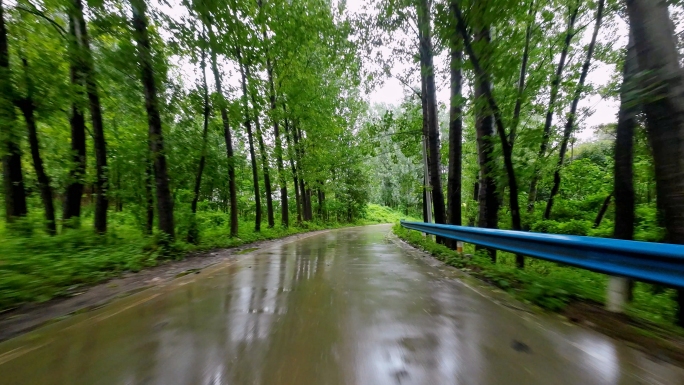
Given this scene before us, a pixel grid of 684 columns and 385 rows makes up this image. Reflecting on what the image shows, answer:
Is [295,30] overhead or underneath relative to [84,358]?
overhead

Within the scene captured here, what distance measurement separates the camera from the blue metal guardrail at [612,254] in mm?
2482

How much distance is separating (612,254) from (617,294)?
56cm

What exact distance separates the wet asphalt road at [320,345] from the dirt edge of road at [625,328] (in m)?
0.14

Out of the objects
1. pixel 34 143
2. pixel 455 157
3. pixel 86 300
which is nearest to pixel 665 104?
pixel 455 157

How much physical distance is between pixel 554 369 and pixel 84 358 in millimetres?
3528

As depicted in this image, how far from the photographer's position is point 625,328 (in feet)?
9.37

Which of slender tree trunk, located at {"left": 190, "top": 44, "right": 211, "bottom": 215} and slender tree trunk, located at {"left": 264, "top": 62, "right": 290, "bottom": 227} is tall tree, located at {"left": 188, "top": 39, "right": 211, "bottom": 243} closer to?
slender tree trunk, located at {"left": 190, "top": 44, "right": 211, "bottom": 215}

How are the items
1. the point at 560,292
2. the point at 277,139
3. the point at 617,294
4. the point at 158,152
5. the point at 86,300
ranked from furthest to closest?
the point at 277,139
the point at 158,152
the point at 86,300
the point at 560,292
the point at 617,294

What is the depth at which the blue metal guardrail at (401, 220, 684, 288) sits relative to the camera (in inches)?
97.7

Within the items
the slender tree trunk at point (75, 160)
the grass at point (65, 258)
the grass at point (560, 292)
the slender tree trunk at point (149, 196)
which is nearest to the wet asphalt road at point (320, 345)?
the grass at point (560, 292)

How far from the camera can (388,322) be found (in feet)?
10.3

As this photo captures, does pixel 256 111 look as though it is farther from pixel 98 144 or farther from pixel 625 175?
pixel 625 175

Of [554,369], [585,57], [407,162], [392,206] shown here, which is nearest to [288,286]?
[554,369]

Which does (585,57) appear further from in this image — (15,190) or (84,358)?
(15,190)
